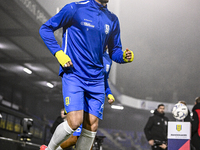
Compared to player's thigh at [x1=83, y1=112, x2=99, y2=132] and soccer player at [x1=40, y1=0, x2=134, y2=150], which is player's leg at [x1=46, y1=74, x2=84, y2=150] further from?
player's thigh at [x1=83, y1=112, x2=99, y2=132]

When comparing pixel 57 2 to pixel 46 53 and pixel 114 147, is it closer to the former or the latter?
pixel 46 53

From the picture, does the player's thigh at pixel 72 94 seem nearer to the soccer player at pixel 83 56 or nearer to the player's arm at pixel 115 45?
the soccer player at pixel 83 56

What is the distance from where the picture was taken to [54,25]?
1.95 m

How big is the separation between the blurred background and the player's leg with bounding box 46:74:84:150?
4.87 metres

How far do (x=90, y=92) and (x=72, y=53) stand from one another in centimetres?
30

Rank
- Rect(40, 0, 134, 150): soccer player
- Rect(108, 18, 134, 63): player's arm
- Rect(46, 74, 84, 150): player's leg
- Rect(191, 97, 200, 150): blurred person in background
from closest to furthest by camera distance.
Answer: Rect(46, 74, 84, 150): player's leg < Rect(40, 0, 134, 150): soccer player < Rect(108, 18, 134, 63): player's arm < Rect(191, 97, 200, 150): blurred person in background

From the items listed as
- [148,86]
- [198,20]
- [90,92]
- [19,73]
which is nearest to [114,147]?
[148,86]

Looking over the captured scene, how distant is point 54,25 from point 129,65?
12.5 m

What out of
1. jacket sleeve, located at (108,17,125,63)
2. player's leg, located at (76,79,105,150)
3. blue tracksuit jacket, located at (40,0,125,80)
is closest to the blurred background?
jacket sleeve, located at (108,17,125,63)

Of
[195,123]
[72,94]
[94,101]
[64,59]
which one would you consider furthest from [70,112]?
[195,123]

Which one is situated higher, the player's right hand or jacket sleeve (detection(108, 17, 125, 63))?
jacket sleeve (detection(108, 17, 125, 63))

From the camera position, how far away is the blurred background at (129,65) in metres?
6.89

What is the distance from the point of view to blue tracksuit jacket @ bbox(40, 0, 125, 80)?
1920 mm

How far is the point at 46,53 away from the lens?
8000 mm
